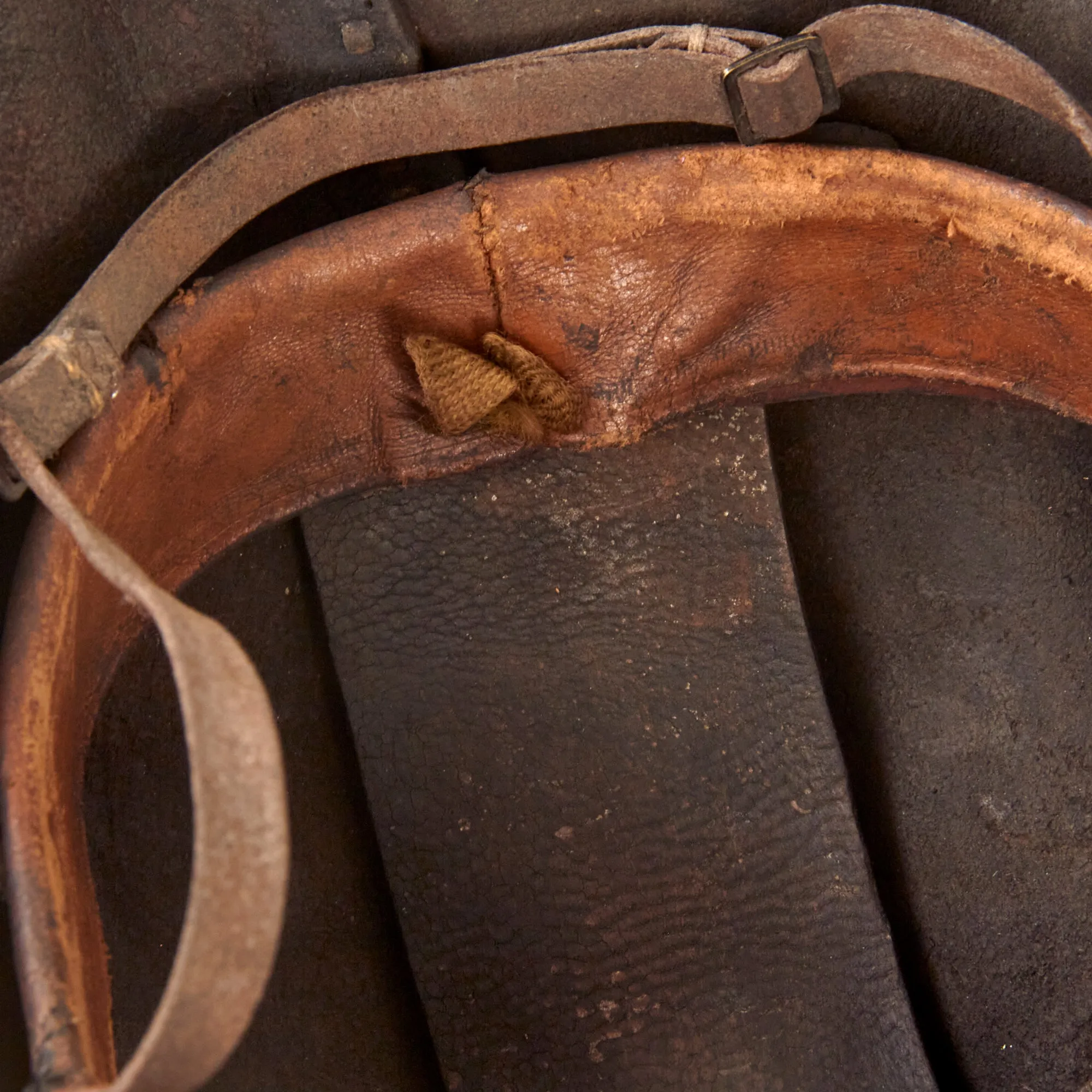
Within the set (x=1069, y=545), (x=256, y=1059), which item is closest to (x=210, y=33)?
(x=256, y=1059)

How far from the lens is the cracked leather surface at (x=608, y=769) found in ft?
4.24

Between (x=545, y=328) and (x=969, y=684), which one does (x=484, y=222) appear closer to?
(x=545, y=328)

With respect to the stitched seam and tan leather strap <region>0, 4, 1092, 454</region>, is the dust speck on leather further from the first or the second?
tan leather strap <region>0, 4, 1092, 454</region>

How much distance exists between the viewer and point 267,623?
1.33 metres

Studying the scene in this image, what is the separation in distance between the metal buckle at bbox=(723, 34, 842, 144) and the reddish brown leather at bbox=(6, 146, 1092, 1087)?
1.0 inches

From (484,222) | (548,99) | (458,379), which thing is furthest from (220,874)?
(548,99)

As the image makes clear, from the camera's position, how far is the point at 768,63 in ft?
3.50

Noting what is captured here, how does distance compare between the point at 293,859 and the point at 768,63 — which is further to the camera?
the point at 293,859

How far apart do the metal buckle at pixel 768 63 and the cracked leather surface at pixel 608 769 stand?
0.35 metres

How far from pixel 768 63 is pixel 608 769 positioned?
0.79 m

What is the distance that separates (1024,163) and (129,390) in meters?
0.98


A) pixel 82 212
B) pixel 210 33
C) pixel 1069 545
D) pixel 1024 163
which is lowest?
pixel 1069 545

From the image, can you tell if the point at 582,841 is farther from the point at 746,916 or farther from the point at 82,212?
the point at 82,212

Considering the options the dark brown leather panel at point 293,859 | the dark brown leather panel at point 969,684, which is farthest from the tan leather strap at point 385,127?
the dark brown leather panel at point 969,684
